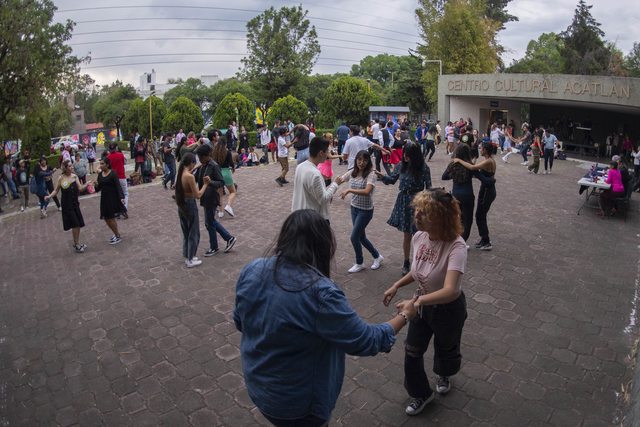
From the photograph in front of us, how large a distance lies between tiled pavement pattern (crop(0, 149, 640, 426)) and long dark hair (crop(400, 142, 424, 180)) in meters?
1.42

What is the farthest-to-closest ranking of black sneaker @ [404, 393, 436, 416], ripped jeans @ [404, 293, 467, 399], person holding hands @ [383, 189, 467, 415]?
black sneaker @ [404, 393, 436, 416] → ripped jeans @ [404, 293, 467, 399] → person holding hands @ [383, 189, 467, 415]

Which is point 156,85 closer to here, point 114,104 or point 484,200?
point 114,104

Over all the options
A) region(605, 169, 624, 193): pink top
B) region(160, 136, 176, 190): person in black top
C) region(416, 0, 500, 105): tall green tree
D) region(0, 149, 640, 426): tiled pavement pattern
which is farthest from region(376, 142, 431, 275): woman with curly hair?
region(416, 0, 500, 105): tall green tree

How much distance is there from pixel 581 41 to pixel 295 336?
4771 cm

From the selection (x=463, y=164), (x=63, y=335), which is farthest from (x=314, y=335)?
(x=463, y=164)

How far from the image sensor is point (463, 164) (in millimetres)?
6527

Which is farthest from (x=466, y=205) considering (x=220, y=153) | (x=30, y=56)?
(x=30, y=56)

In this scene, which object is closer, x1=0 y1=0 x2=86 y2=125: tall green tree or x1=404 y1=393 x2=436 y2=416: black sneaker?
x1=404 y1=393 x2=436 y2=416: black sneaker

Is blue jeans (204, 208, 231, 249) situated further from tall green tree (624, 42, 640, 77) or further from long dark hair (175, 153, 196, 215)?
tall green tree (624, 42, 640, 77)

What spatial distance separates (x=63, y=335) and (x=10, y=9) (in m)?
11.6

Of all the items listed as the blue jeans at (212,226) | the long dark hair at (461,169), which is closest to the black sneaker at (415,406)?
the long dark hair at (461,169)

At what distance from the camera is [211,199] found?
24.3 ft

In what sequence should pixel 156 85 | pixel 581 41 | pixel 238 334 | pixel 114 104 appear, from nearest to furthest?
1. pixel 238 334
2. pixel 581 41
3. pixel 114 104
4. pixel 156 85

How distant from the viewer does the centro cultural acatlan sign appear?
15.9 meters
